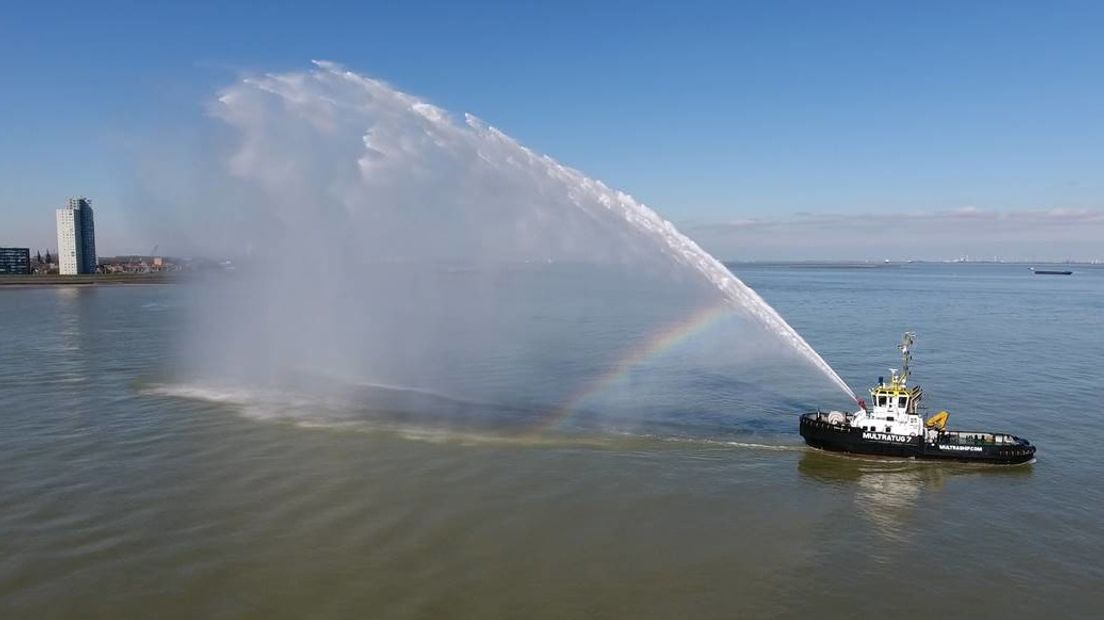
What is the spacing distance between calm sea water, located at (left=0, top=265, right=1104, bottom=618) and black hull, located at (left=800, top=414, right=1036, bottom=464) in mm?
590

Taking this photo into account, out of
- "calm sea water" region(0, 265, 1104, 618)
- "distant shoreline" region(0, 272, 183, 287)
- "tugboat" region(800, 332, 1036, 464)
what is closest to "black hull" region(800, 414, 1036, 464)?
"tugboat" region(800, 332, 1036, 464)

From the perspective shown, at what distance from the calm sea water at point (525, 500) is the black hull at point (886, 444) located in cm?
59

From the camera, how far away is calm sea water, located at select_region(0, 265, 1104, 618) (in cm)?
1972

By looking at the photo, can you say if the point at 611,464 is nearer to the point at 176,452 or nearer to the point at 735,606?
the point at 735,606

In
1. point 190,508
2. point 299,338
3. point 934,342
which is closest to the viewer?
point 190,508

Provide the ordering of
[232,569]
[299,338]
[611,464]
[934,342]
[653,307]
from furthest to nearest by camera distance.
A: [653,307] → [934,342] → [299,338] → [611,464] → [232,569]

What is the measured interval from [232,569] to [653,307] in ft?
270

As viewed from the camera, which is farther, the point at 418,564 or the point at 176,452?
the point at 176,452

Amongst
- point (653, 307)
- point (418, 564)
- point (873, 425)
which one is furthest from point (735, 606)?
point (653, 307)

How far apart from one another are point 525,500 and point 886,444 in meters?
17.7

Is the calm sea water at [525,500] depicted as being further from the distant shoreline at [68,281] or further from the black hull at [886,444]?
the distant shoreline at [68,281]

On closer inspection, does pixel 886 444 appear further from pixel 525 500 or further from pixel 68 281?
pixel 68 281

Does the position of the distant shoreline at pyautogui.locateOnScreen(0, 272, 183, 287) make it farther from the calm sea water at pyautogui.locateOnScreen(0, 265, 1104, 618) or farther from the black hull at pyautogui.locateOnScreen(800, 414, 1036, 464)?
the black hull at pyautogui.locateOnScreen(800, 414, 1036, 464)

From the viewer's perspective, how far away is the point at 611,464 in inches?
1184
